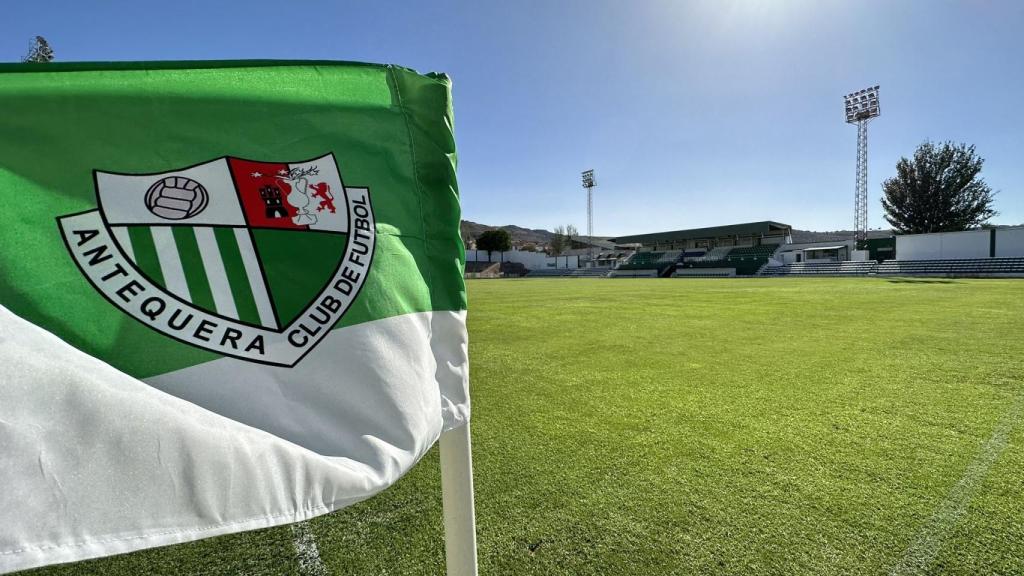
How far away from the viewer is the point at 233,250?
94 cm

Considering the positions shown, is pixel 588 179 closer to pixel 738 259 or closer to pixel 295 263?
pixel 738 259

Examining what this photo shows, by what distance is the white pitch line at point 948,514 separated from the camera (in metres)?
1.60

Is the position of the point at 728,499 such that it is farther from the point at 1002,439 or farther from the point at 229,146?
the point at 229,146

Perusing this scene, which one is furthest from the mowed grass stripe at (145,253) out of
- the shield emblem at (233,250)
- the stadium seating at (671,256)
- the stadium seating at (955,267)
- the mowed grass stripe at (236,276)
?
the stadium seating at (671,256)

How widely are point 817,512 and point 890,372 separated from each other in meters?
3.14

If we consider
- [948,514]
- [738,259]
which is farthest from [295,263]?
[738,259]

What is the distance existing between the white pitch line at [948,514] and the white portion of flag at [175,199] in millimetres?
2296

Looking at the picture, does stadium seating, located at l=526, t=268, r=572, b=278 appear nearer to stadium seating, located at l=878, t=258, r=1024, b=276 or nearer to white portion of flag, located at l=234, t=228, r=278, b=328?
stadium seating, located at l=878, t=258, r=1024, b=276

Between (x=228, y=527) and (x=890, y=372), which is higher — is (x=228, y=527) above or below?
above

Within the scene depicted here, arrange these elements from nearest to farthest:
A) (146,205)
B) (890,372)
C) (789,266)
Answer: (146,205)
(890,372)
(789,266)

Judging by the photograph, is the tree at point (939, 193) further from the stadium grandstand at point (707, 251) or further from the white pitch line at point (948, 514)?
the white pitch line at point (948, 514)

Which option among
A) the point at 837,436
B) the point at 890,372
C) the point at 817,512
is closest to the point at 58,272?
the point at 817,512

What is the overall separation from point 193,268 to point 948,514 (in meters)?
2.76

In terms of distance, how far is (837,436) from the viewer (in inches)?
106
